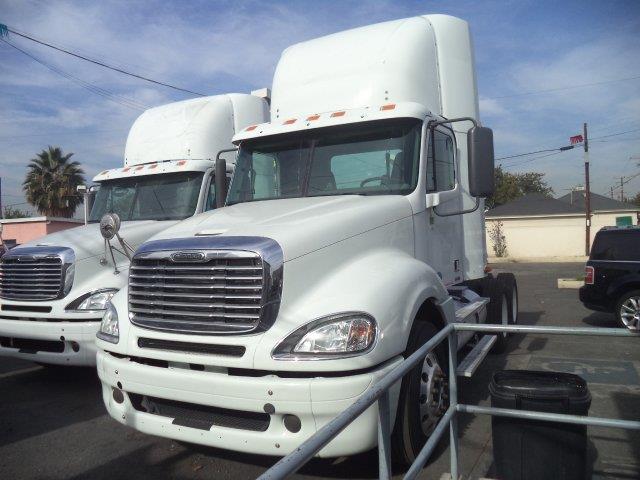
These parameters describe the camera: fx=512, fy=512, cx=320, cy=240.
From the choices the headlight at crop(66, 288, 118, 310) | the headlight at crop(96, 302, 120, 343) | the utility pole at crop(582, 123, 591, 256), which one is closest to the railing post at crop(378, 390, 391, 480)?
the headlight at crop(96, 302, 120, 343)

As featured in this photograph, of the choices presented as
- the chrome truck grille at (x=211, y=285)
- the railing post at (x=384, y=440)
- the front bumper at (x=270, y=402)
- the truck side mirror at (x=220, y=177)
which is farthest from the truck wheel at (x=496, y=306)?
the railing post at (x=384, y=440)

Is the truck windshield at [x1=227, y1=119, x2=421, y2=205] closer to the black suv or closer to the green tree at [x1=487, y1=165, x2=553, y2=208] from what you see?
the black suv

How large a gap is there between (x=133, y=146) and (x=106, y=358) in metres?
5.44

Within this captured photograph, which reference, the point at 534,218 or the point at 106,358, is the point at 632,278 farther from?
the point at 534,218

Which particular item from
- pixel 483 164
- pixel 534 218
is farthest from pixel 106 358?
pixel 534 218

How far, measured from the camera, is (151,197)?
7344 millimetres

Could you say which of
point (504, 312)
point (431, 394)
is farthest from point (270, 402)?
point (504, 312)

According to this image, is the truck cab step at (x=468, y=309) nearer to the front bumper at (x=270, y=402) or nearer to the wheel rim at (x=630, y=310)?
the front bumper at (x=270, y=402)

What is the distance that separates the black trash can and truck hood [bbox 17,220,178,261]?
465 centimetres

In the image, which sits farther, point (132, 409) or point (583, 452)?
point (132, 409)

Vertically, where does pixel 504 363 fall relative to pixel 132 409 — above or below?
below

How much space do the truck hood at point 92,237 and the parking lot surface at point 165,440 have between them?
5.30 ft

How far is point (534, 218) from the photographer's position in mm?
34406

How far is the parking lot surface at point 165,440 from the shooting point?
3.75 metres
